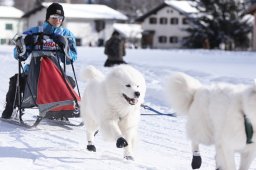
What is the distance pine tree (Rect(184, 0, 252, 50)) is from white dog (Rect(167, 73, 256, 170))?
41347 mm

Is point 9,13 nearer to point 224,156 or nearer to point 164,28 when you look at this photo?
point 164,28

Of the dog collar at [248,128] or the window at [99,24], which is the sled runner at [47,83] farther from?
the window at [99,24]

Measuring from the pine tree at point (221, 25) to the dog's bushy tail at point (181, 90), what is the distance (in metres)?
41.3

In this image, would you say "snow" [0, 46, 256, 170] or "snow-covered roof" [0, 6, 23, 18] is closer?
"snow" [0, 46, 256, 170]

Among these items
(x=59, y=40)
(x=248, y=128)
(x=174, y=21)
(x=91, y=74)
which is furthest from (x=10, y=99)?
(x=174, y=21)

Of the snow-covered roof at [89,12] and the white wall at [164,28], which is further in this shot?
the snow-covered roof at [89,12]

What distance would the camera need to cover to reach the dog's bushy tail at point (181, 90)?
4805 mm

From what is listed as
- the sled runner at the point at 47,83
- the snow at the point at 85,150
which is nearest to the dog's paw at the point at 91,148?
the snow at the point at 85,150

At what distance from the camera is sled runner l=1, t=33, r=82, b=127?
21.7 ft

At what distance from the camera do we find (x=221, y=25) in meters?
47.1

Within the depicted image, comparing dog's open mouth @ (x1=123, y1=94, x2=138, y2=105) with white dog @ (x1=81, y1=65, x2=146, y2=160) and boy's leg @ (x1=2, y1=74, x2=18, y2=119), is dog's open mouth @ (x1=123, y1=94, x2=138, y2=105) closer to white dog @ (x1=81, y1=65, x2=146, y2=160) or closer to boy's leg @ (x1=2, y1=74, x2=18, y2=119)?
white dog @ (x1=81, y1=65, x2=146, y2=160)

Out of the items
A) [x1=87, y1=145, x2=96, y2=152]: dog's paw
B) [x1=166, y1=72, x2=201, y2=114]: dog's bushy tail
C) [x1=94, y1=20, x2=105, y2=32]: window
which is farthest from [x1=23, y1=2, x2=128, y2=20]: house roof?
[x1=166, y1=72, x2=201, y2=114]: dog's bushy tail

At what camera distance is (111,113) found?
5.36m

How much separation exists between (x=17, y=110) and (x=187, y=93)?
3301mm
